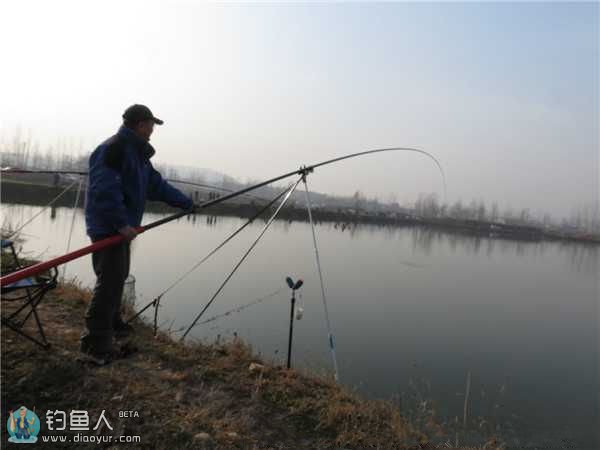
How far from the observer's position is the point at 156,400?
2365 mm

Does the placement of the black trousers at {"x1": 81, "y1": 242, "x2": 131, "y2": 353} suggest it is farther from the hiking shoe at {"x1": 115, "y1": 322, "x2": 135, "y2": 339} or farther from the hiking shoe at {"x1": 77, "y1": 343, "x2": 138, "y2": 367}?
the hiking shoe at {"x1": 115, "y1": 322, "x2": 135, "y2": 339}

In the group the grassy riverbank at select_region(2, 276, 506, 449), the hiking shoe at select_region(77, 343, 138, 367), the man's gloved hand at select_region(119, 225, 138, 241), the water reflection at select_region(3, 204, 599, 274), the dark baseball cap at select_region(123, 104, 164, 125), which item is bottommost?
the water reflection at select_region(3, 204, 599, 274)

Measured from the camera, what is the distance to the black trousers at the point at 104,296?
8.64ft

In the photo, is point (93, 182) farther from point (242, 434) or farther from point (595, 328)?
point (595, 328)

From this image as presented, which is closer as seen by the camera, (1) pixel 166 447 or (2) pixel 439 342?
(1) pixel 166 447

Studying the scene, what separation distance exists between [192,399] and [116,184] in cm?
158

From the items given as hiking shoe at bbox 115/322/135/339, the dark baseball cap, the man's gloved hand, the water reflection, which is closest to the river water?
hiking shoe at bbox 115/322/135/339

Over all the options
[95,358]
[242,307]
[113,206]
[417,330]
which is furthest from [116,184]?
[417,330]

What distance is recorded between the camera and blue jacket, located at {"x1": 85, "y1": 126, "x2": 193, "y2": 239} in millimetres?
2479

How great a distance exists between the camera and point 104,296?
2.64m

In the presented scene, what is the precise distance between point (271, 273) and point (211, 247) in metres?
4.83

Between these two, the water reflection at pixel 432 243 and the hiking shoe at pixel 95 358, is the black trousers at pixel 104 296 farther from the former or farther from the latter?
the water reflection at pixel 432 243

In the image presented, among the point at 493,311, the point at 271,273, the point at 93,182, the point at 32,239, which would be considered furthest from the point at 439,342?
the point at 32,239

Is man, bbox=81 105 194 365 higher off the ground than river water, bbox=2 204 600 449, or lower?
higher
